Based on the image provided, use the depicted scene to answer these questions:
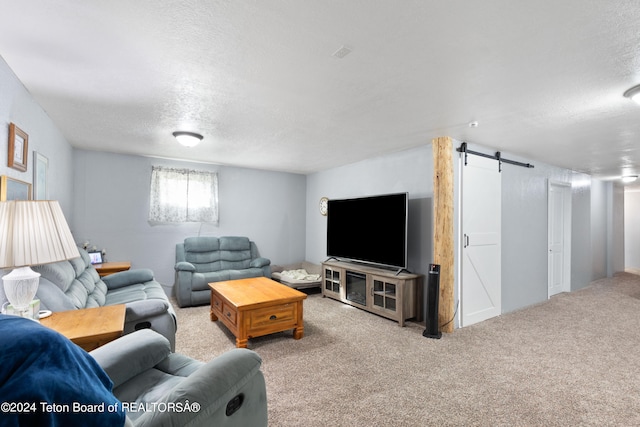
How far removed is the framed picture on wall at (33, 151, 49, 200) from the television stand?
370 centimetres

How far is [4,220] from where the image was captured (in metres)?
1.47

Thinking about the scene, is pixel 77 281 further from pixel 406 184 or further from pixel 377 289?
pixel 406 184

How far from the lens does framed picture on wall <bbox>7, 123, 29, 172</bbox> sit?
2154 millimetres

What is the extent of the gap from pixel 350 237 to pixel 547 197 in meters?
3.41

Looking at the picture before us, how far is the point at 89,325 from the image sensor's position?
185 centimetres

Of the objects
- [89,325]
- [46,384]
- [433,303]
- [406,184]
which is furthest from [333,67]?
[433,303]

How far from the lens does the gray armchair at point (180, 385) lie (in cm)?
111

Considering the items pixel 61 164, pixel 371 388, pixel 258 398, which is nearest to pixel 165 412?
pixel 258 398

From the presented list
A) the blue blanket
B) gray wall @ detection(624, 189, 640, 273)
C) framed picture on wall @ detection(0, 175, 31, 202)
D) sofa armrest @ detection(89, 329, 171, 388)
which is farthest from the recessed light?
gray wall @ detection(624, 189, 640, 273)

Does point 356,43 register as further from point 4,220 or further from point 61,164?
point 61,164

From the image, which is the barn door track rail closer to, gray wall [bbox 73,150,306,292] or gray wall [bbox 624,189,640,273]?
gray wall [bbox 73,150,306,292]

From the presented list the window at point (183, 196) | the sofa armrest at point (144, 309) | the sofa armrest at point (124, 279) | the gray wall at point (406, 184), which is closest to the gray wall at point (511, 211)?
the gray wall at point (406, 184)

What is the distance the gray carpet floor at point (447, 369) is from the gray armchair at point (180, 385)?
78cm

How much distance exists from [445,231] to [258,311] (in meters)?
A: 2.31
